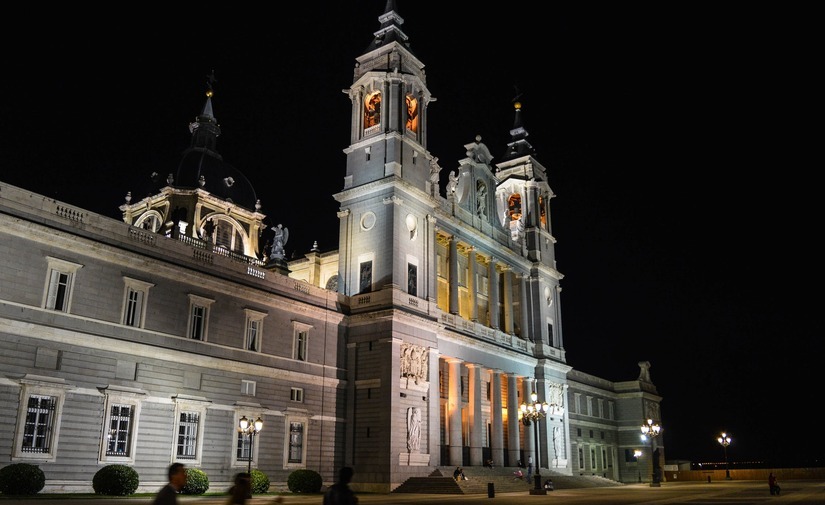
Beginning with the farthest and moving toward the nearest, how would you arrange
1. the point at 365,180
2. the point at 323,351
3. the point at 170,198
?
the point at 170,198, the point at 365,180, the point at 323,351

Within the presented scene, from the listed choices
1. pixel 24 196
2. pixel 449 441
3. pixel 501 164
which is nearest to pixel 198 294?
pixel 24 196

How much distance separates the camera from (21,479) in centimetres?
2755

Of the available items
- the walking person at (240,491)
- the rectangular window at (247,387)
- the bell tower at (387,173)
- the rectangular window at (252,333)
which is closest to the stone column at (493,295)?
the bell tower at (387,173)

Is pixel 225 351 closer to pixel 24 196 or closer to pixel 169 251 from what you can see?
pixel 169 251

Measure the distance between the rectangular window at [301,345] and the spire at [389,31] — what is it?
23.5 meters

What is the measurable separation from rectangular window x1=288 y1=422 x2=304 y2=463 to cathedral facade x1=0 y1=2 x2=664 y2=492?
146 millimetres

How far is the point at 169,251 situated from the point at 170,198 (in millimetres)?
33869

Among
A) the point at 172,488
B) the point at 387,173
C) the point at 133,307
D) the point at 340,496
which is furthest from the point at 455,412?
the point at 172,488

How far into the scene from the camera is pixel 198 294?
38.3 meters

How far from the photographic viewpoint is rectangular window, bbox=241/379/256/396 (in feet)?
131

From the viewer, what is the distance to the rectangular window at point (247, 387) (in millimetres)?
39844

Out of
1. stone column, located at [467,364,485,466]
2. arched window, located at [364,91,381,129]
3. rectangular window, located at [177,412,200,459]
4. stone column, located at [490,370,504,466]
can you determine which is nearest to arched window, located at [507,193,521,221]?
stone column, located at [490,370,504,466]

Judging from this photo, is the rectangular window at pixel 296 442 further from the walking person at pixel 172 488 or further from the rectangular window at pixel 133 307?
the walking person at pixel 172 488

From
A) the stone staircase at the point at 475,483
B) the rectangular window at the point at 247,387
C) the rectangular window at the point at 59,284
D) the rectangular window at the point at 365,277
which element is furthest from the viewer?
the rectangular window at the point at 365,277
